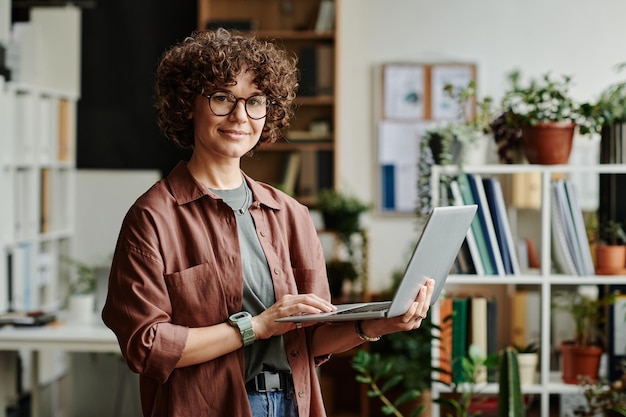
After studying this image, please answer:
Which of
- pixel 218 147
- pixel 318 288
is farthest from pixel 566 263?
pixel 218 147

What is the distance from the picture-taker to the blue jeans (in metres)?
1.78

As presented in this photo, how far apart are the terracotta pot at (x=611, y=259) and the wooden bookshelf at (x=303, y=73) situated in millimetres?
2571

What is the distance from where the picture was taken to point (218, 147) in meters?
1.77

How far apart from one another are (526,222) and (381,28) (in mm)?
1588

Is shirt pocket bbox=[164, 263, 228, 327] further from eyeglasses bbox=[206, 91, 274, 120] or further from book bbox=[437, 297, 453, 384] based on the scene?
book bbox=[437, 297, 453, 384]

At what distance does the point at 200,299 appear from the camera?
175 centimetres

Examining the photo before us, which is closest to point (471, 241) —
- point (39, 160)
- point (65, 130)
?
point (39, 160)

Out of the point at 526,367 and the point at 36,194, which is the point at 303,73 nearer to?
the point at 36,194

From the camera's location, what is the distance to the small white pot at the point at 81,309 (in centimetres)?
441

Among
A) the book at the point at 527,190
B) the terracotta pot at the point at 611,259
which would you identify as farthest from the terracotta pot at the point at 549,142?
the book at the point at 527,190

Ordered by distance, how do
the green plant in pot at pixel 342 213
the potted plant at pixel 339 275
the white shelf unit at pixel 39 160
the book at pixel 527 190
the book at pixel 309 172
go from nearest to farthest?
the white shelf unit at pixel 39 160, the potted plant at pixel 339 275, the green plant in pot at pixel 342 213, the book at pixel 527 190, the book at pixel 309 172

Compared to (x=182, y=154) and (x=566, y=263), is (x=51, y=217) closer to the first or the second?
(x=182, y=154)

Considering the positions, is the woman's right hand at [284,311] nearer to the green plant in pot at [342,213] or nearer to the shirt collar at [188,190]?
the shirt collar at [188,190]

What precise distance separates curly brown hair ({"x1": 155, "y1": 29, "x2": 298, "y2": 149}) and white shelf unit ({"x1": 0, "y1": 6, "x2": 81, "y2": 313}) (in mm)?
2948
